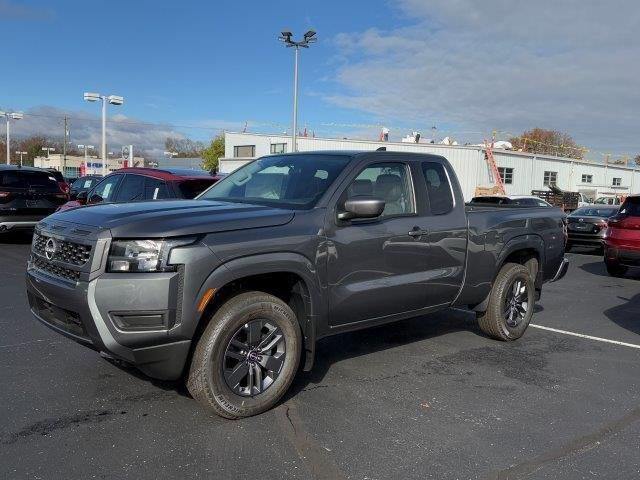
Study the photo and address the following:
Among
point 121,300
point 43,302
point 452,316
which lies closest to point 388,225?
point 121,300

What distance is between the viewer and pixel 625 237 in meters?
10.8

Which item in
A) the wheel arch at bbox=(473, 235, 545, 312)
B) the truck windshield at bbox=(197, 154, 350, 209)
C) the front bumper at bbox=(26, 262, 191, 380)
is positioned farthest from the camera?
the wheel arch at bbox=(473, 235, 545, 312)

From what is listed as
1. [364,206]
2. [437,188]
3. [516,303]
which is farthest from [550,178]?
[364,206]

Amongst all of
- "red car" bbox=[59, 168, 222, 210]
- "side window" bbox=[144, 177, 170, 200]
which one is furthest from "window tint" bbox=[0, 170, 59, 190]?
"side window" bbox=[144, 177, 170, 200]

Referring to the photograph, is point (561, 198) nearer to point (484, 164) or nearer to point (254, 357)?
point (484, 164)

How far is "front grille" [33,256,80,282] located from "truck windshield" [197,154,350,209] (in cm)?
150

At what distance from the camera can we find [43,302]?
4141mm

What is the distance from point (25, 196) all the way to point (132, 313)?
11.2 m

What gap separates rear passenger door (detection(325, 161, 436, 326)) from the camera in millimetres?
4469

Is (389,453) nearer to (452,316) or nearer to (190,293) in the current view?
(190,293)

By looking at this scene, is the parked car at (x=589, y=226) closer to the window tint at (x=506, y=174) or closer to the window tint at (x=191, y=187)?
the window tint at (x=191, y=187)

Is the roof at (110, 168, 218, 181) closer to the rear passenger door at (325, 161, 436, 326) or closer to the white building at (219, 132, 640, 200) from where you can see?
the rear passenger door at (325, 161, 436, 326)

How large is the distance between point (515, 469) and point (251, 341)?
6.09 ft

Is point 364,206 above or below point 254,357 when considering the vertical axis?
above
